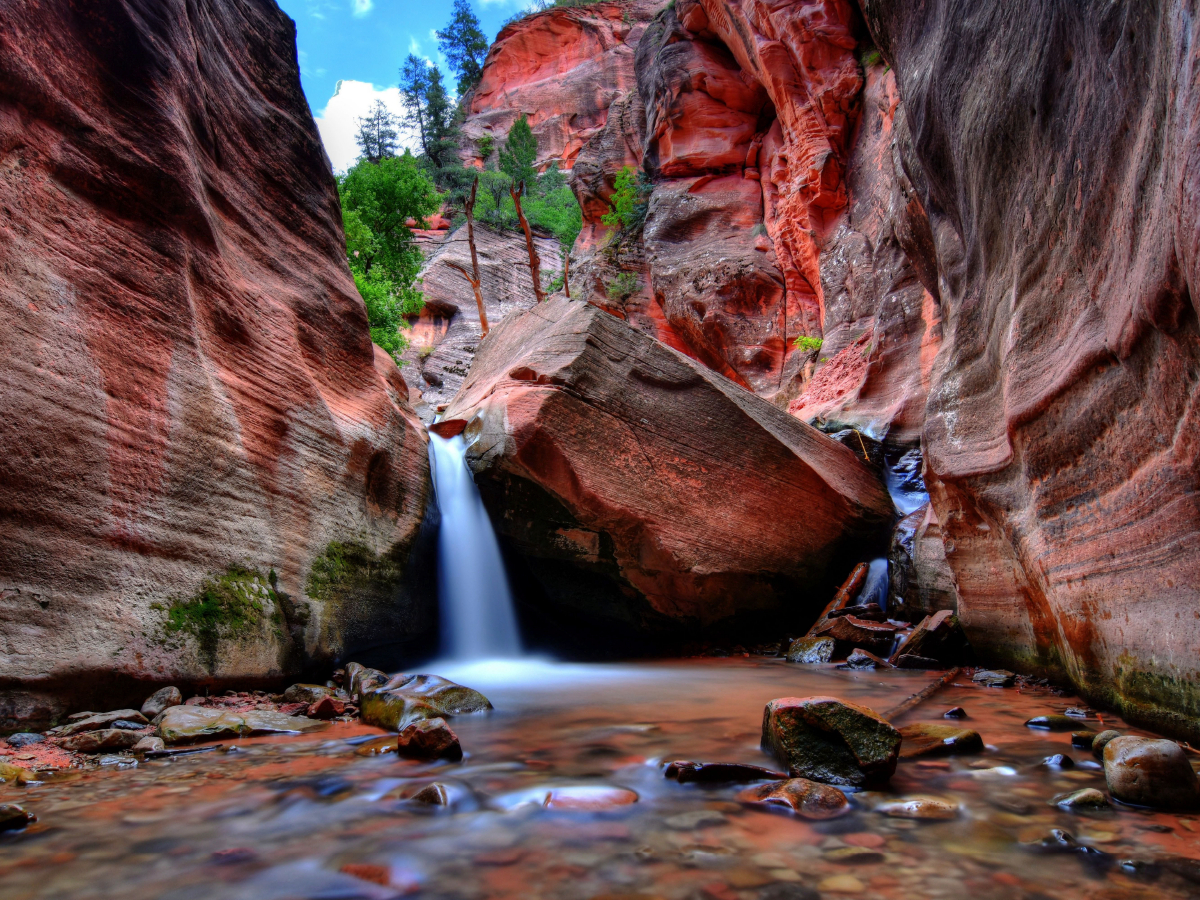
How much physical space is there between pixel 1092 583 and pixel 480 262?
27821 millimetres

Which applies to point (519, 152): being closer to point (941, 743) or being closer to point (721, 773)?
point (941, 743)

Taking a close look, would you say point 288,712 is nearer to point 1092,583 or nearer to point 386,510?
point 386,510

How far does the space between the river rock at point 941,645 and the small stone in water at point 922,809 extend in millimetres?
4153

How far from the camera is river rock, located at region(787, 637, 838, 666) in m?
6.94

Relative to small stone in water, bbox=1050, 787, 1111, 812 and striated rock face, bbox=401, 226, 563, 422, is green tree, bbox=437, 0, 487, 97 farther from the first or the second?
small stone in water, bbox=1050, 787, 1111, 812

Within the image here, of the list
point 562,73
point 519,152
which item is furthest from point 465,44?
point 519,152

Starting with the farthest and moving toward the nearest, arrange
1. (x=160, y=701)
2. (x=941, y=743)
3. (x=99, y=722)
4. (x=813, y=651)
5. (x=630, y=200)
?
1. (x=630, y=200)
2. (x=813, y=651)
3. (x=160, y=701)
4. (x=99, y=722)
5. (x=941, y=743)

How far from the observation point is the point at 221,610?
4.33 m

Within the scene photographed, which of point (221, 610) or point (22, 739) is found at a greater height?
point (221, 610)

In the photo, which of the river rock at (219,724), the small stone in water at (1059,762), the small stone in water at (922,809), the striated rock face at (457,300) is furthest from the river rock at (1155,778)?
the striated rock face at (457,300)

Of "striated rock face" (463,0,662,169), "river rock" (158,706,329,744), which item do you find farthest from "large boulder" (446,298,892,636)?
"striated rock face" (463,0,662,169)

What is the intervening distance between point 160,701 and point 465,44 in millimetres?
50072

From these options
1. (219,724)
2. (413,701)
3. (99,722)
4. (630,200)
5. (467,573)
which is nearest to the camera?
(99,722)

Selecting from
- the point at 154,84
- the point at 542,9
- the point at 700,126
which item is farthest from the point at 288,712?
the point at 542,9
